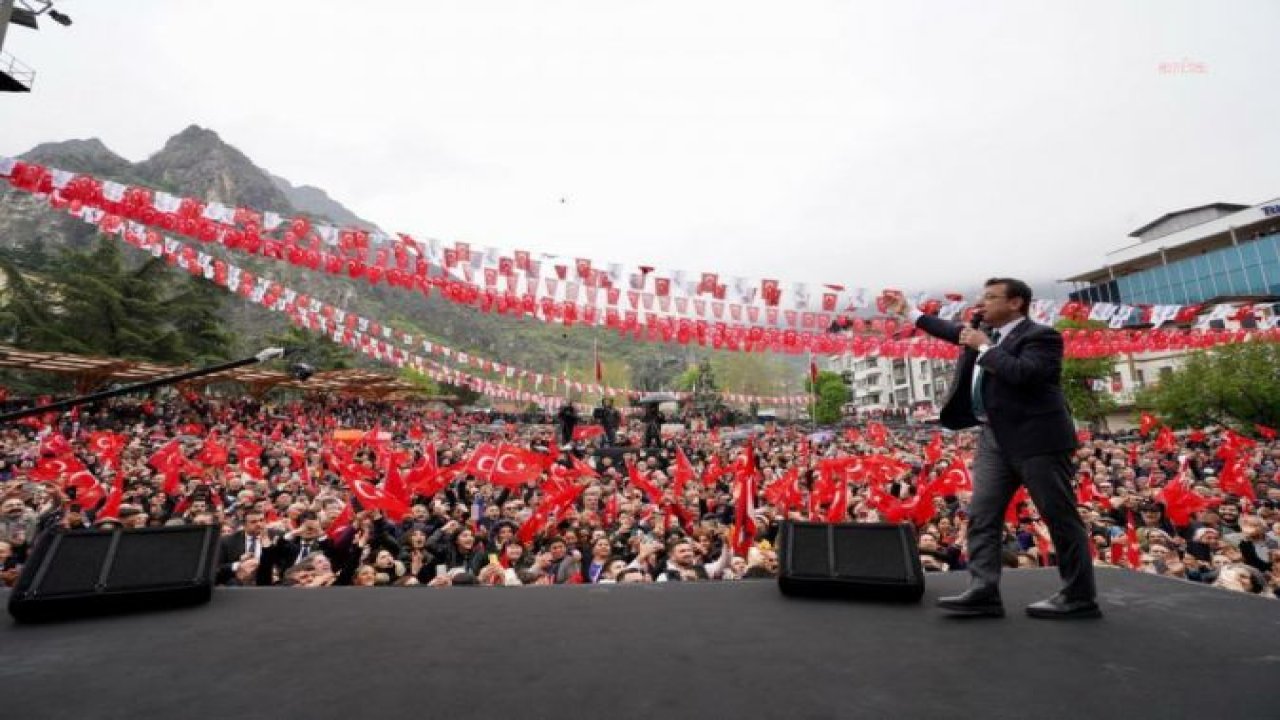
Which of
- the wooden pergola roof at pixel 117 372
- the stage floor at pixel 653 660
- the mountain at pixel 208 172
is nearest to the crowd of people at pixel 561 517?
the stage floor at pixel 653 660

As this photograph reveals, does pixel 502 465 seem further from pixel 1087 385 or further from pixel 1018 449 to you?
pixel 1087 385

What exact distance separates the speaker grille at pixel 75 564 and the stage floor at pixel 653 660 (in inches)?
8.2

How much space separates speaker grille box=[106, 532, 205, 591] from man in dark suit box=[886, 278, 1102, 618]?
381 cm

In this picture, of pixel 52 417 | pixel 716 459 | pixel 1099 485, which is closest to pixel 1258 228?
pixel 1099 485

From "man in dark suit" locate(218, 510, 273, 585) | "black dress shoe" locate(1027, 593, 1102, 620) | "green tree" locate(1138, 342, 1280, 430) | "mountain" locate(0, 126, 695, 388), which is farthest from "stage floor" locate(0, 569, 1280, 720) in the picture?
"mountain" locate(0, 126, 695, 388)

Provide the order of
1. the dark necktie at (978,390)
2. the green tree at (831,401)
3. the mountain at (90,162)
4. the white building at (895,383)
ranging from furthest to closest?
1. the mountain at (90,162)
2. the green tree at (831,401)
3. the white building at (895,383)
4. the dark necktie at (978,390)

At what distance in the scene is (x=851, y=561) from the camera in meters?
3.24

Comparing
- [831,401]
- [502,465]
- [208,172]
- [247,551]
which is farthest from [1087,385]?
[208,172]

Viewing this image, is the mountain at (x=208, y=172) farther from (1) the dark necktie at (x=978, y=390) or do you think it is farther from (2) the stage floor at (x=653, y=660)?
(1) the dark necktie at (x=978, y=390)

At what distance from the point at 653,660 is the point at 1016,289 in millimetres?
2417

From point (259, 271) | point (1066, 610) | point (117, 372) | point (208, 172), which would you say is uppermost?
point (208, 172)

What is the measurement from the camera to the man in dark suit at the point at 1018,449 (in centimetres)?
275

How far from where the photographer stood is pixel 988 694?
6.10ft

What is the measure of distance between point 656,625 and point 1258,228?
6699cm
